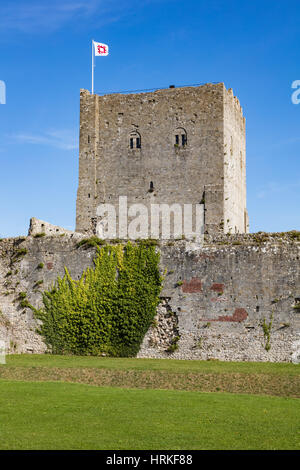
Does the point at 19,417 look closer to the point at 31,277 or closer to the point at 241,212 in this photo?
the point at 31,277

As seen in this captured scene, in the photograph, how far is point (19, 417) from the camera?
1127cm

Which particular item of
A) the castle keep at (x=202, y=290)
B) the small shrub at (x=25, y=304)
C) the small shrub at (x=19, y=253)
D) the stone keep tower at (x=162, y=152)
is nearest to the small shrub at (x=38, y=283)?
the castle keep at (x=202, y=290)

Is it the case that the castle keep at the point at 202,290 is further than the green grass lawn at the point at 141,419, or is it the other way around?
the castle keep at the point at 202,290

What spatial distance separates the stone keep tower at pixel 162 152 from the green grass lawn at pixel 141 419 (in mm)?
22213

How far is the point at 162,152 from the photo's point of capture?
37.2m

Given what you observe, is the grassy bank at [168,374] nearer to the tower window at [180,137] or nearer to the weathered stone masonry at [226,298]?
the weathered stone masonry at [226,298]

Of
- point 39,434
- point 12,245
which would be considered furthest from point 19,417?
point 12,245

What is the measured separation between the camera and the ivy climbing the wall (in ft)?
75.3

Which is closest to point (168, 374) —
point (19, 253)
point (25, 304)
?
point (25, 304)

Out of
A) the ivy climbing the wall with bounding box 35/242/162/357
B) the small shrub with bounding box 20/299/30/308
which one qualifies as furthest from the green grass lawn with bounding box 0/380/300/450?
the small shrub with bounding box 20/299/30/308

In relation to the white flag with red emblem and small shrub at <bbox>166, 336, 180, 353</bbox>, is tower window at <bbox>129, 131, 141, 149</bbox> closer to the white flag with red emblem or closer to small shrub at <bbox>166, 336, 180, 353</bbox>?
the white flag with red emblem

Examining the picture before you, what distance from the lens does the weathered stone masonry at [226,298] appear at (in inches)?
853
